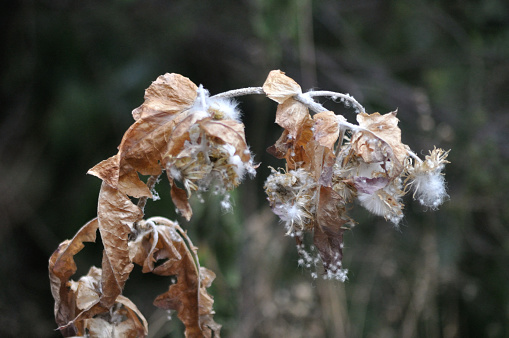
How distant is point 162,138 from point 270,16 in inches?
81.5

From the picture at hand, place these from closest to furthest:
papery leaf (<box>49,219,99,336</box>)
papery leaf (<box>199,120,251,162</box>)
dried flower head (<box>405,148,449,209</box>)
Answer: papery leaf (<box>199,120,251,162</box>)
dried flower head (<box>405,148,449,209</box>)
papery leaf (<box>49,219,99,336</box>)

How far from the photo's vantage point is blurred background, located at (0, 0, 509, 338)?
10.4 feet

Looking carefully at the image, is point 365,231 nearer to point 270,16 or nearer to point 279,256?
point 279,256

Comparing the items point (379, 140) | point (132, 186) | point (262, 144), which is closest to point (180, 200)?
point (132, 186)

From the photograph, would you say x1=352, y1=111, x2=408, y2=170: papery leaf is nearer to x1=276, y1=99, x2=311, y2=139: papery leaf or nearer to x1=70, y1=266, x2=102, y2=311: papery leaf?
x1=276, y1=99, x2=311, y2=139: papery leaf

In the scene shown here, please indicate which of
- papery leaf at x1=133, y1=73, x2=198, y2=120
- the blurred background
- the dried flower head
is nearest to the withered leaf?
papery leaf at x1=133, y1=73, x2=198, y2=120

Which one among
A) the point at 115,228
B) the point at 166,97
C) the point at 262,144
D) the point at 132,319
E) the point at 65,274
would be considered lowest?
the point at 262,144

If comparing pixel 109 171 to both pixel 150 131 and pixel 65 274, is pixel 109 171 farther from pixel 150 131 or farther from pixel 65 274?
pixel 65 274

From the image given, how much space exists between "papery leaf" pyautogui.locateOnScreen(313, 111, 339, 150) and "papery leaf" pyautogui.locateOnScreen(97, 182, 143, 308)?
0.37 m

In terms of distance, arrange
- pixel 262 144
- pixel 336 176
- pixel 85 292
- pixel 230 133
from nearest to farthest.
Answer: pixel 230 133 → pixel 336 176 → pixel 85 292 → pixel 262 144

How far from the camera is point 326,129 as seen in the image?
943 mm

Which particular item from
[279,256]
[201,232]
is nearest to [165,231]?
[201,232]

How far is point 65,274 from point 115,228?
213 mm

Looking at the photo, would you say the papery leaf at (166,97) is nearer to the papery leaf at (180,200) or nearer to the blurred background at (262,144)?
the papery leaf at (180,200)
